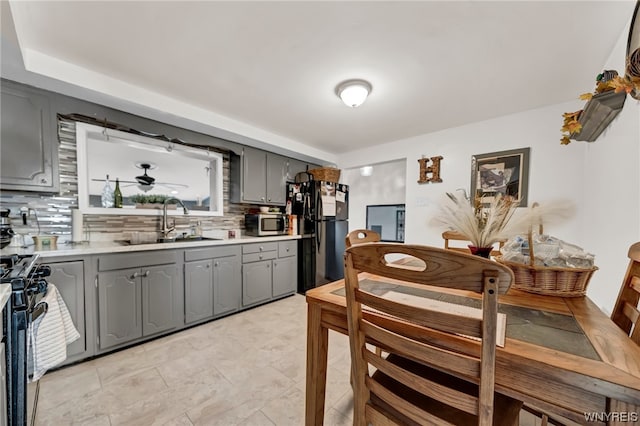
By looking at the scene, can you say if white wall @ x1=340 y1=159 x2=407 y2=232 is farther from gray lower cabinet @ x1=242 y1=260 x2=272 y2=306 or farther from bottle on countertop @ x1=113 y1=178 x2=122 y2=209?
bottle on countertop @ x1=113 y1=178 x2=122 y2=209

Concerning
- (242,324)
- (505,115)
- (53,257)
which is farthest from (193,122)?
(505,115)

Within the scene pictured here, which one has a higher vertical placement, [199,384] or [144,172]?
[144,172]

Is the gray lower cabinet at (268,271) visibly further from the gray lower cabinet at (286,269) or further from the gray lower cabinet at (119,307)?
the gray lower cabinet at (119,307)

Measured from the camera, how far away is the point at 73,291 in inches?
70.2

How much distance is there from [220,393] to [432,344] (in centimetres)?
151

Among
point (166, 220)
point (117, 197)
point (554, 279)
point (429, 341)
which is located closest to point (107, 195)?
point (117, 197)

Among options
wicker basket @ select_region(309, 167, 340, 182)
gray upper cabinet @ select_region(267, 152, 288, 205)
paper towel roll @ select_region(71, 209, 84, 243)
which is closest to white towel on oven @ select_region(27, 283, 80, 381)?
paper towel roll @ select_region(71, 209, 84, 243)

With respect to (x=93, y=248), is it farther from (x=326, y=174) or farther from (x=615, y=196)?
(x=615, y=196)

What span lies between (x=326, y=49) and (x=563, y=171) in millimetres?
2592

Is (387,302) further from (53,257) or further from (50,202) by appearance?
(50,202)

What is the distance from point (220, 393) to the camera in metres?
1.56

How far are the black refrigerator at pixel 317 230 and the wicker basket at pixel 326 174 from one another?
97 millimetres

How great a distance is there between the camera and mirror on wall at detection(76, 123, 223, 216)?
230 cm

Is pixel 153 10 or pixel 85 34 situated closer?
pixel 153 10
